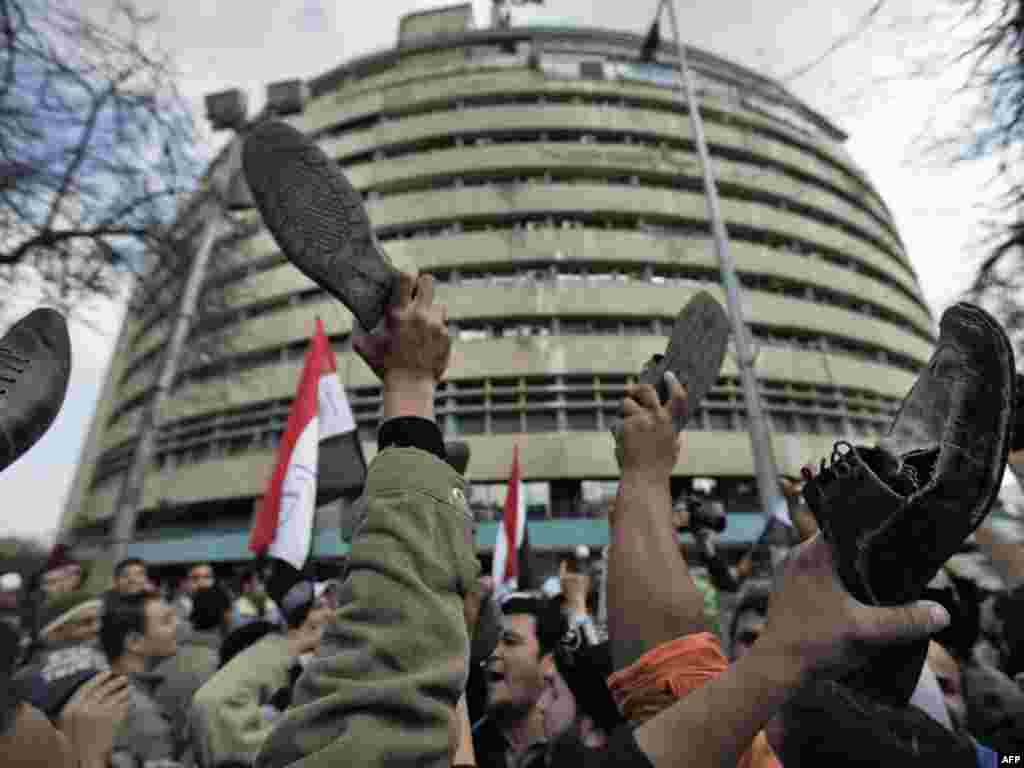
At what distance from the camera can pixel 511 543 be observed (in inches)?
226

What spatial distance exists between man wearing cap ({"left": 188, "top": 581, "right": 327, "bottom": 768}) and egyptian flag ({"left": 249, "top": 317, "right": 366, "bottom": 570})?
27.0 inches

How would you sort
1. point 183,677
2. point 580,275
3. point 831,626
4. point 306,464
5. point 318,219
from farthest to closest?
point 580,275 < point 306,464 < point 183,677 < point 318,219 < point 831,626

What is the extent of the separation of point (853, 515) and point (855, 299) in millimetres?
28940

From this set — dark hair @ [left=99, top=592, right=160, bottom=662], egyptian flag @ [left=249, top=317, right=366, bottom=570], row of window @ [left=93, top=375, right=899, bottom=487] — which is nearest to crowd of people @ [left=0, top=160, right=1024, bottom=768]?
dark hair @ [left=99, top=592, right=160, bottom=662]

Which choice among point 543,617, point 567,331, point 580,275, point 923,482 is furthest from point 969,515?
point 580,275

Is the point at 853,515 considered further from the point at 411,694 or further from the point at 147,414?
the point at 147,414

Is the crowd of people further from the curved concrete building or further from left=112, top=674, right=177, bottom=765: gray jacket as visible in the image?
the curved concrete building

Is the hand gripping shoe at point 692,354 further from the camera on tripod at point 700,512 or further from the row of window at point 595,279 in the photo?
the row of window at point 595,279

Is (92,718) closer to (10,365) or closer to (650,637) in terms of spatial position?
(10,365)

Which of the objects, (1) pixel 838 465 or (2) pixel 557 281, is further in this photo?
(2) pixel 557 281

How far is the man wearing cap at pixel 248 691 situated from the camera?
191 centimetres

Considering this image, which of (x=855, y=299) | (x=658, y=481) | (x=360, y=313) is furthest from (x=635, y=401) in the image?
(x=855, y=299)

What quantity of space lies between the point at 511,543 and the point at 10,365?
514 cm

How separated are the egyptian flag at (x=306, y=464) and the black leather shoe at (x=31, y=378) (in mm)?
2726
